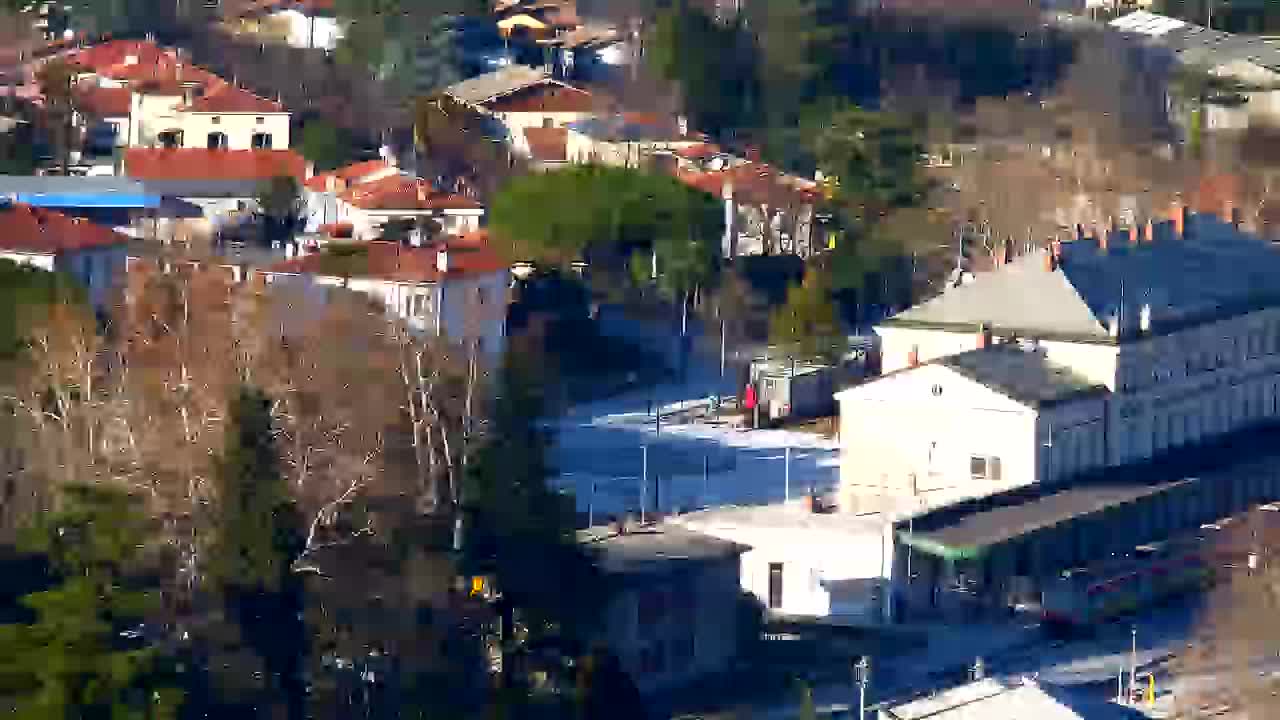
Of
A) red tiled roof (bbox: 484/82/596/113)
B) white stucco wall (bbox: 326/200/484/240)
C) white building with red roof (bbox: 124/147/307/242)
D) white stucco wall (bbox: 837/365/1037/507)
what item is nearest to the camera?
white stucco wall (bbox: 837/365/1037/507)

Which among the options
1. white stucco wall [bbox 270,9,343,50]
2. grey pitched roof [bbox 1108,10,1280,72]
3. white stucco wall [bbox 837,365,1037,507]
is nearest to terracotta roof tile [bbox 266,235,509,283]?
white stucco wall [bbox 837,365,1037,507]

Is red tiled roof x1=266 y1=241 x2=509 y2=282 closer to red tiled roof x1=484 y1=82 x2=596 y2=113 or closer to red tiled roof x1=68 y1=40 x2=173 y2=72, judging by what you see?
red tiled roof x1=484 y1=82 x2=596 y2=113

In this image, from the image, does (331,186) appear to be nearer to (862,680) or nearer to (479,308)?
(479,308)

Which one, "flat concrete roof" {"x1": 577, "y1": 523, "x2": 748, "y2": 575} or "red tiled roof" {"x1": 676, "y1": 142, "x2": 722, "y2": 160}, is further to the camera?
"red tiled roof" {"x1": 676, "y1": 142, "x2": 722, "y2": 160}

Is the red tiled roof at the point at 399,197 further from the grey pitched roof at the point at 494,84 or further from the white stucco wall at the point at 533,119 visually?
the grey pitched roof at the point at 494,84

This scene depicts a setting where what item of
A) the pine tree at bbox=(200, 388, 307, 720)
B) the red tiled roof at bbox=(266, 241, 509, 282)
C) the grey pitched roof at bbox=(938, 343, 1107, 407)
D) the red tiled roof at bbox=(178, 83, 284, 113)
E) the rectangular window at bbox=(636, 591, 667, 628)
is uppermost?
the pine tree at bbox=(200, 388, 307, 720)

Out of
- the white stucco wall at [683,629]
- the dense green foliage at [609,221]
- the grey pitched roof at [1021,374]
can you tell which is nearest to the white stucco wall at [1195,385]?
the grey pitched roof at [1021,374]
